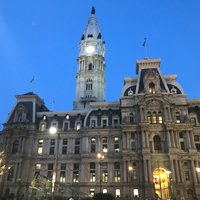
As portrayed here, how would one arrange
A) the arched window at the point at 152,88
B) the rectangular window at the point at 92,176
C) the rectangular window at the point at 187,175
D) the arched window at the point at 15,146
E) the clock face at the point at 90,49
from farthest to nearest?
the clock face at the point at 90,49 → the arched window at the point at 15,146 → the arched window at the point at 152,88 → the rectangular window at the point at 92,176 → the rectangular window at the point at 187,175

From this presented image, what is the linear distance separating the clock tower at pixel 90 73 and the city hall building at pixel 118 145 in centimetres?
3581

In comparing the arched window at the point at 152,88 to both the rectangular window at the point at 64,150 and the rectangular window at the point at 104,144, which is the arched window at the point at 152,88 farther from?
the rectangular window at the point at 64,150

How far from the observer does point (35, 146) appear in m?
72.8

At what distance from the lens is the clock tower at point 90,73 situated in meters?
115

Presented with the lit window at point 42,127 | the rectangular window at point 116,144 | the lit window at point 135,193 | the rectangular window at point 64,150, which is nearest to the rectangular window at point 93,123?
the rectangular window at point 116,144

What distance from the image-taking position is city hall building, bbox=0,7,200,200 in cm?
6072

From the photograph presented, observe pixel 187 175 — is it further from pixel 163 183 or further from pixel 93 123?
pixel 93 123

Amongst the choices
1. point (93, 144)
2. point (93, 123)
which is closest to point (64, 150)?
point (93, 144)

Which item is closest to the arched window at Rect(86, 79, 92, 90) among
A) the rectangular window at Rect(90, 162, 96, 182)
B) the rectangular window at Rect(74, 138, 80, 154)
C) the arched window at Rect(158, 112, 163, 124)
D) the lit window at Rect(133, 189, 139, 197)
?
the rectangular window at Rect(74, 138, 80, 154)

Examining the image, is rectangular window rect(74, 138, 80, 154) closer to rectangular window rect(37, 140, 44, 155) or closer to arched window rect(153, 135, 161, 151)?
rectangular window rect(37, 140, 44, 155)

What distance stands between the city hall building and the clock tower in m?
35.8

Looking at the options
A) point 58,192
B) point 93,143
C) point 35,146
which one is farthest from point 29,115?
point 58,192

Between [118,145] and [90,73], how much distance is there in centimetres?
5757

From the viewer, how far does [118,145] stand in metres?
68.9
